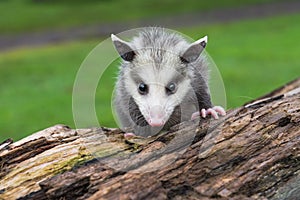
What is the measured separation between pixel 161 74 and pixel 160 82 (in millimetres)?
88

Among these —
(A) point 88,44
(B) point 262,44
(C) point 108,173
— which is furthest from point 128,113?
(A) point 88,44

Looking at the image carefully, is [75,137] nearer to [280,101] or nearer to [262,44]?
[280,101]

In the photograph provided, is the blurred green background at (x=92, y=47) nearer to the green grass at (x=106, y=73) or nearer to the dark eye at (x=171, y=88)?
the green grass at (x=106, y=73)

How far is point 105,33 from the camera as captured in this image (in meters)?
28.4

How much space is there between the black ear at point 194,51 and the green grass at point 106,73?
4.90 meters

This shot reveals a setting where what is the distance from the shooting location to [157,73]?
5.31 metres

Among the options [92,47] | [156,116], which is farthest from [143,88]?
[92,47]

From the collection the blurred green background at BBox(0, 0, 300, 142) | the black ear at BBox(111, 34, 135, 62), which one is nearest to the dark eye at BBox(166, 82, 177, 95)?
the black ear at BBox(111, 34, 135, 62)

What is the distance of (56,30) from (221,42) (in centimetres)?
1097

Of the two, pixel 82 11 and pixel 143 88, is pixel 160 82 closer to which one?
pixel 143 88

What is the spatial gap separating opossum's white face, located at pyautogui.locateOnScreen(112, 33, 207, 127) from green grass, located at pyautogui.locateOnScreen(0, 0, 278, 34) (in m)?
26.6

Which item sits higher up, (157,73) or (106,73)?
(106,73)

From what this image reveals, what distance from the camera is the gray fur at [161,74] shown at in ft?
17.6

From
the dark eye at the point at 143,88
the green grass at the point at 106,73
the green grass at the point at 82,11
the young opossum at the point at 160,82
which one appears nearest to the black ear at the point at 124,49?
the young opossum at the point at 160,82
